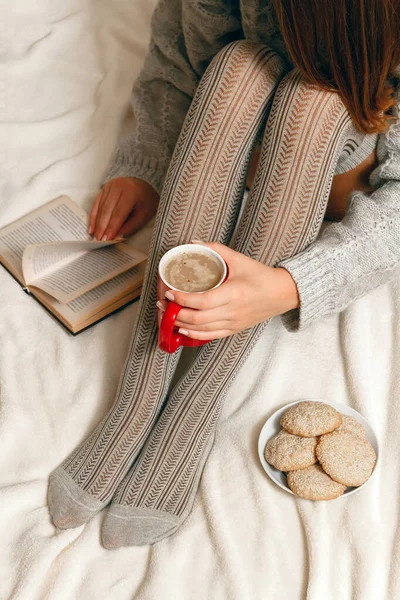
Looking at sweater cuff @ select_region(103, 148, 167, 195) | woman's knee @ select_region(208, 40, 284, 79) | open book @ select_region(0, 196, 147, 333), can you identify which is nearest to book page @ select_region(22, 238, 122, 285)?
open book @ select_region(0, 196, 147, 333)

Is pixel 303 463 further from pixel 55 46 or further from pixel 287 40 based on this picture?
pixel 55 46

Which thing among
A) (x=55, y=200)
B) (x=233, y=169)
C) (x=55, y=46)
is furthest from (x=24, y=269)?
(x=55, y=46)

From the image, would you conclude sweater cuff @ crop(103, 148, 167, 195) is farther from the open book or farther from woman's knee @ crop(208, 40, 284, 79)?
woman's knee @ crop(208, 40, 284, 79)

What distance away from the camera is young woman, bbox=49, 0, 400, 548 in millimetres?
825

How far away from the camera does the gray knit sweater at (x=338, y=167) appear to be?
0.90 metres

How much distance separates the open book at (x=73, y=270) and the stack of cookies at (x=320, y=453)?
0.37m

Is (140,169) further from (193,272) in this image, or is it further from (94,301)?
(193,272)

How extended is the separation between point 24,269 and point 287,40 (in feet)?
1.88

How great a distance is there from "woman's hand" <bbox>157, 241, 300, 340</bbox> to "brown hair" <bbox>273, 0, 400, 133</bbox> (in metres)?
0.24

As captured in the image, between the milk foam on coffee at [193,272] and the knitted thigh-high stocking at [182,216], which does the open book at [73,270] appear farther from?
the milk foam on coffee at [193,272]

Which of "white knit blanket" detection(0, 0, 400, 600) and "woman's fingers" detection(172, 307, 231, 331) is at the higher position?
"woman's fingers" detection(172, 307, 231, 331)

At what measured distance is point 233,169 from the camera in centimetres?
92

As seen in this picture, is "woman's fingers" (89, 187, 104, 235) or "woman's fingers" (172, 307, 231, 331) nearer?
"woman's fingers" (172, 307, 231, 331)

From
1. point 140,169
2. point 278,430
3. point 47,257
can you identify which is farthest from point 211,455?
point 140,169
